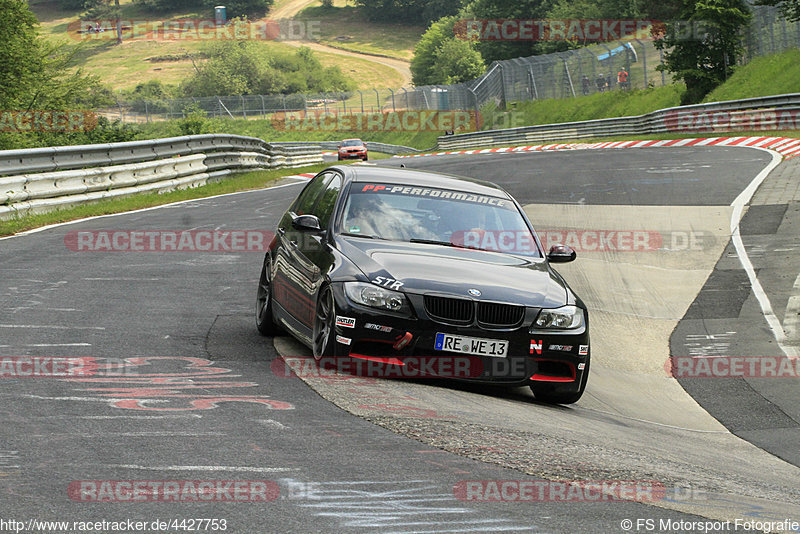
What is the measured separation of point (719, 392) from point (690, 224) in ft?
28.6

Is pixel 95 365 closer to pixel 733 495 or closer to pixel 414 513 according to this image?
pixel 414 513

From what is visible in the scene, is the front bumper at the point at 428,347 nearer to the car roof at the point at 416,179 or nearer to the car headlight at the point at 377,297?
the car headlight at the point at 377,297

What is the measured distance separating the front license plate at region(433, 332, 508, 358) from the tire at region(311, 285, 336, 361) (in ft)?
2.43

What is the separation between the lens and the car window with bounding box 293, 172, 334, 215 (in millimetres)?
8969

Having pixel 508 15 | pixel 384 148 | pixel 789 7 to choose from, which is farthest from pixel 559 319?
pixel 508 15

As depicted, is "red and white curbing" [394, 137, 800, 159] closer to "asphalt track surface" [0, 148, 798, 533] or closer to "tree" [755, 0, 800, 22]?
"tree" [755, 0, 800, 22]

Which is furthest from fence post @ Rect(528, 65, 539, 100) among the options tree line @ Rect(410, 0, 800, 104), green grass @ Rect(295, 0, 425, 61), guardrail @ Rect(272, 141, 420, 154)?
green grass @ Rect(295, 0, 425, 61)

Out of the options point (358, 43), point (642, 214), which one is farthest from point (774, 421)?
point (358, 43)

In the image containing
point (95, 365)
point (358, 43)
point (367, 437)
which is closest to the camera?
point (367, 437)

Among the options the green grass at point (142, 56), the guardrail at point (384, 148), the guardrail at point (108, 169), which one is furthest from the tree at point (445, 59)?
the guardrail at point (108, 169)

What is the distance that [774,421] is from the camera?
305 inches

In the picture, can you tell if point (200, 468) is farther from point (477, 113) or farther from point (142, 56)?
point (142, 56)

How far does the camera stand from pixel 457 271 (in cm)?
722

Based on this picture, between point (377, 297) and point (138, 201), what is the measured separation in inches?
557
